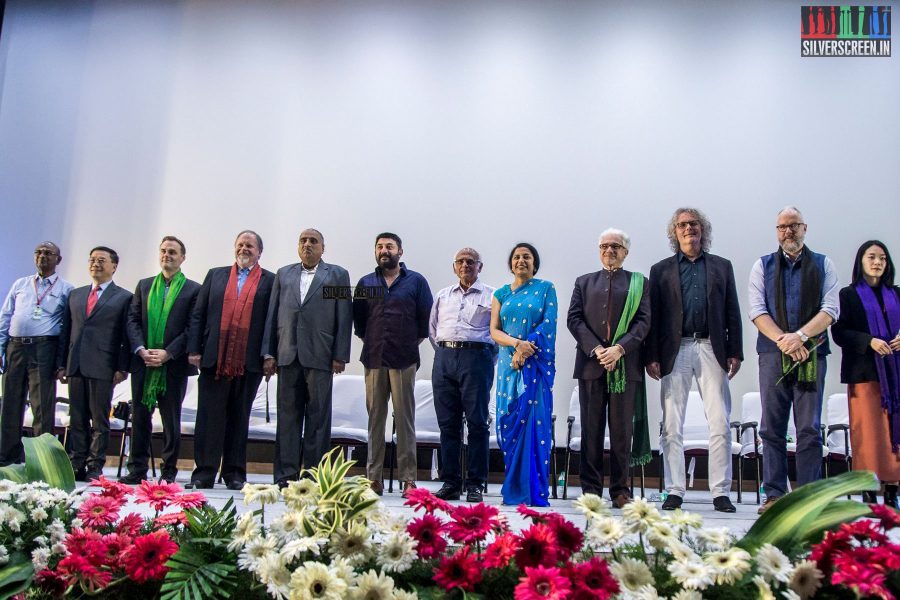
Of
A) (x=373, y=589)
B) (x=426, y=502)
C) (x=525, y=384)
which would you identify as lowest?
(x=373, y=589)

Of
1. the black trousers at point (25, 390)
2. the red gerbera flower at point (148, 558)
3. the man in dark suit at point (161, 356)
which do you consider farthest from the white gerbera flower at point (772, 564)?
the black trousers at point (25, 390)

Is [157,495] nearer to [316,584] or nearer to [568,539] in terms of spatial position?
[316,584]

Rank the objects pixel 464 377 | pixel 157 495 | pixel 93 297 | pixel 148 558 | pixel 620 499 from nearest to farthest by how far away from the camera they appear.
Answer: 1. pixel 148 558
2. pixel 157 495
3. pixel 620 499
4. pixel 464 377
5. pixel 93 297

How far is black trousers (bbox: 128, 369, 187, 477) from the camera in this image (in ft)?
16.0

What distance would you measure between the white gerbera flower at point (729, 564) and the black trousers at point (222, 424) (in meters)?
3.95

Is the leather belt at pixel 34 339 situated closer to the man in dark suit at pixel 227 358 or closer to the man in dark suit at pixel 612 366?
the man in dark suit at pixel 227 358

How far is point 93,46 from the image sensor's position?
7289mm

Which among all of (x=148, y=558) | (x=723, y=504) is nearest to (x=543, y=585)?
(x=148, y=558)

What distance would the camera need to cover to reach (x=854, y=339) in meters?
4.21

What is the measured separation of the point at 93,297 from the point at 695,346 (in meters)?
3.64

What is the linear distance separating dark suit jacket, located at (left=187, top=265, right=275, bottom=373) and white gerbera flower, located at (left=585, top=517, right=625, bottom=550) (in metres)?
3.73

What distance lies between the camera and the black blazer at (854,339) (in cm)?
418

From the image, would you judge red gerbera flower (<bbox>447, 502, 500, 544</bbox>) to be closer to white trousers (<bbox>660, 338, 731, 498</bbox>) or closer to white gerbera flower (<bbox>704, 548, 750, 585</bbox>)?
white gerbera flower (<bbox>704, 548, 750, 585</bbox>)

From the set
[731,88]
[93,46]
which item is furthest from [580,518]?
[93,46]
